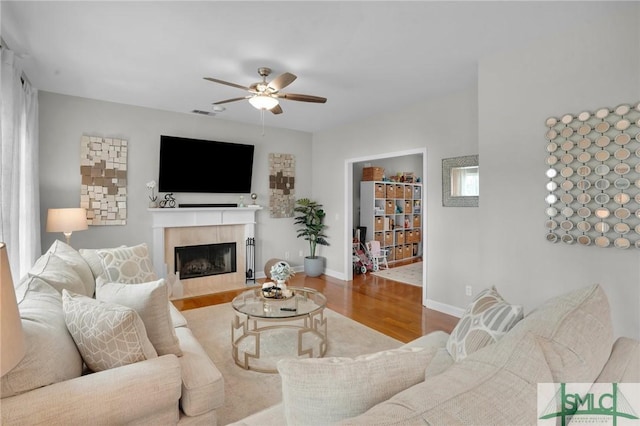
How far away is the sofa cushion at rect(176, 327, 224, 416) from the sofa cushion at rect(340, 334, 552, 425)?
106 cm

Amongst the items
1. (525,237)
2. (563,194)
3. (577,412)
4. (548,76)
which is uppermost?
(548,76)

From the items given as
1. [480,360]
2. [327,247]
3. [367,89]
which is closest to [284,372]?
[480,360]

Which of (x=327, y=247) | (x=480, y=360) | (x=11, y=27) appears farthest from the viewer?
(x=327, y=247)

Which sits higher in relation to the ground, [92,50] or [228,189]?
[92,50]

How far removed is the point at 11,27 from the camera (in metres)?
2.39

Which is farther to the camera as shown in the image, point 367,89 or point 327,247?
point 327,247

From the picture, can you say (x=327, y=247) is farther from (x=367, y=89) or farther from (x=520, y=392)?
(x=520, y=392)

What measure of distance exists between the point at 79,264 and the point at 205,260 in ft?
9.16

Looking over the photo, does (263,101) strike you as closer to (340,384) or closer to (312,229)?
(340,384)

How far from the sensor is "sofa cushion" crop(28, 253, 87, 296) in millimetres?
A: 1823

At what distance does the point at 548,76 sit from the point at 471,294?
2.35 m

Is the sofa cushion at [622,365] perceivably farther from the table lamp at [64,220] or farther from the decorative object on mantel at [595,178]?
the table lamp at [64,220]

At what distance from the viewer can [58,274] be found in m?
1.91

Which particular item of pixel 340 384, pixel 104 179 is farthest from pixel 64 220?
pixel 340 384
